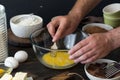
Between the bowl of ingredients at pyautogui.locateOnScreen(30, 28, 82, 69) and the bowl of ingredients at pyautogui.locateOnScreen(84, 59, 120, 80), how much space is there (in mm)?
76

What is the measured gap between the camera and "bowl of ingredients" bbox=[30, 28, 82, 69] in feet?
3.29

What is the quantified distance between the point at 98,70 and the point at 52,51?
181mm

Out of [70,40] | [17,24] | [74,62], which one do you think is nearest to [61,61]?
[74,62]

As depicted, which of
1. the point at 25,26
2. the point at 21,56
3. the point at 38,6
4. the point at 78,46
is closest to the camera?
the point at 78,46

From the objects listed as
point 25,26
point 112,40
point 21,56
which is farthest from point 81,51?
point 25,26

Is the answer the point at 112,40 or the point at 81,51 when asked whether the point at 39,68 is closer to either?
the point at 81,51

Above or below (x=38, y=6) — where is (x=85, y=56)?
above

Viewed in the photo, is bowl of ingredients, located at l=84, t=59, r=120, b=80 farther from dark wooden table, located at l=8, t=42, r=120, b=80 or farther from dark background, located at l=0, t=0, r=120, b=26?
dark background, located at l=0, t=0, r=120, b=26

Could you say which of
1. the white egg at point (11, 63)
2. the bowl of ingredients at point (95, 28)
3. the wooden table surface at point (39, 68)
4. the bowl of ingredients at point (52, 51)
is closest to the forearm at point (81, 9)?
the bowl of ingredients at point (95, 28)

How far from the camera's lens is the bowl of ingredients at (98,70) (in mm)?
950

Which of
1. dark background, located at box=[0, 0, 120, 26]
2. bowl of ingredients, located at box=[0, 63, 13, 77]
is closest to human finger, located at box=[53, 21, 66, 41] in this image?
bowl of ingredients, located at box=[0, 63, 13, 77]

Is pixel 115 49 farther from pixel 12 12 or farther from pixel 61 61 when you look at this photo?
pixel 12 12

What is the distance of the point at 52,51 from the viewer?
100cm

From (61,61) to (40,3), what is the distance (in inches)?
35.8
